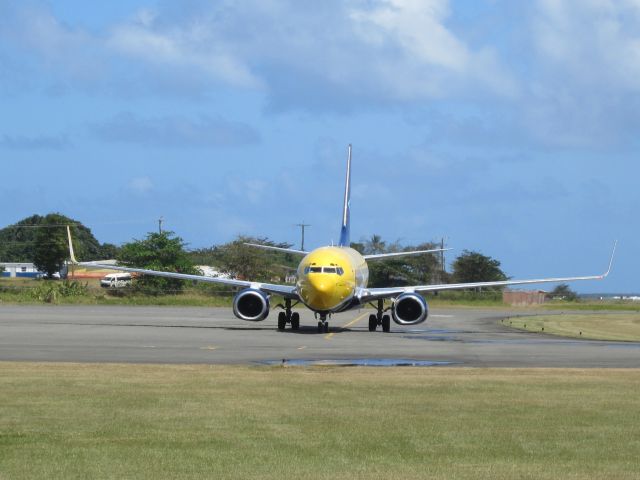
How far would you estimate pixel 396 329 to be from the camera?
47219 mm

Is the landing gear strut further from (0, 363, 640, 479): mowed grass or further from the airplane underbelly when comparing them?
(0, 363, 640, 479): mowed grass

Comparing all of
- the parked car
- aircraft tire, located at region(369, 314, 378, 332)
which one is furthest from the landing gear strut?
the parked car

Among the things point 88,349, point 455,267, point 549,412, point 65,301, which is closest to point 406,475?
point 549,412

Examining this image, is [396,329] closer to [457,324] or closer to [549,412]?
[457,324]

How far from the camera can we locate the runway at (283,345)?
26.4 m

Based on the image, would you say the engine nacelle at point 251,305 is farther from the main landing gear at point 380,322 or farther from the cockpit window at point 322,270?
the main landing gear at point 380,322

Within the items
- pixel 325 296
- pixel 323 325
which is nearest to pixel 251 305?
pixel 323 325

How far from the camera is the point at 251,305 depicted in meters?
44.7

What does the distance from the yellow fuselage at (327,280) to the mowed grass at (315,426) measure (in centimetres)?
2008

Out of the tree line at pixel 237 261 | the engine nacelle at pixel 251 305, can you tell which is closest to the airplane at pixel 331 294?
the engine nacelle at pixel 251 305

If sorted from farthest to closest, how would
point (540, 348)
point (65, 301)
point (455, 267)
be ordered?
point (455, 267) → point (65, 301) → point (540, 348)

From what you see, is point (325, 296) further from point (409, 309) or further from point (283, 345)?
point (283, 345)

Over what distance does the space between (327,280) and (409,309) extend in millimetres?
4436

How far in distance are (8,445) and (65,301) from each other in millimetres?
70841
